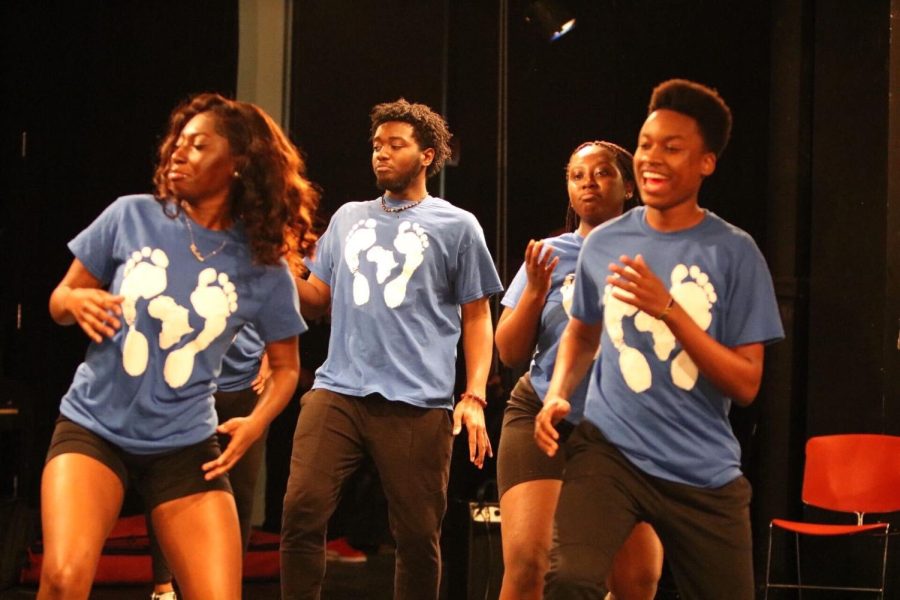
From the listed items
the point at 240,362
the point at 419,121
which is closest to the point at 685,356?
the point at 419,121

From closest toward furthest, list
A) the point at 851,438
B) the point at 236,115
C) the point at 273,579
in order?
the point at 236,115 → the point at 851,438 → the point at 273,579

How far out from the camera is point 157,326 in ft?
Answer: 10.1

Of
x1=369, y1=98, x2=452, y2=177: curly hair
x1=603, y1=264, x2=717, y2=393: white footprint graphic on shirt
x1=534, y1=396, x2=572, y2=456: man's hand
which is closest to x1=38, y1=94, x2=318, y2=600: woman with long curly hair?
x1=534, y1=396, x2=572, y2=456: man's hand

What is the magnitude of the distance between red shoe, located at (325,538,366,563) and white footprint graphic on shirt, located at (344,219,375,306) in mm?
2906

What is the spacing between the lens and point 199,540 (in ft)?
10.1

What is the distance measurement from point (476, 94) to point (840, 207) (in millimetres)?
2026

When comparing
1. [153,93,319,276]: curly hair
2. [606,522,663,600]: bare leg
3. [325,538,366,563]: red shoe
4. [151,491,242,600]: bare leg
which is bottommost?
[325,538,366,563]: red shoe

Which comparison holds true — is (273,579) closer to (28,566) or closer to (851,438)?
(28,566)

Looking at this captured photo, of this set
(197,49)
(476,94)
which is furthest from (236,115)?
(197,49)

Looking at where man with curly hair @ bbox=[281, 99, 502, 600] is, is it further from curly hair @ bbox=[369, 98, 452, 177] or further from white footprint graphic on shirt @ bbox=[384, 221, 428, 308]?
curly hair @ bbox=[369, 98, 452, 177]

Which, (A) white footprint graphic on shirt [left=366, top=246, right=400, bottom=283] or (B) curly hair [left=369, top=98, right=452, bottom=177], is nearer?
(A) white footprint graphic on shirt [left=366, top=246, right=400, bottom=283]

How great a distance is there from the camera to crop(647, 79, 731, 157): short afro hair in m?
3.28

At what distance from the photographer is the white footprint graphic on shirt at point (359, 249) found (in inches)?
167

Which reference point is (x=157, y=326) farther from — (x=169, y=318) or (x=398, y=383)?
(x=398, y=383)
